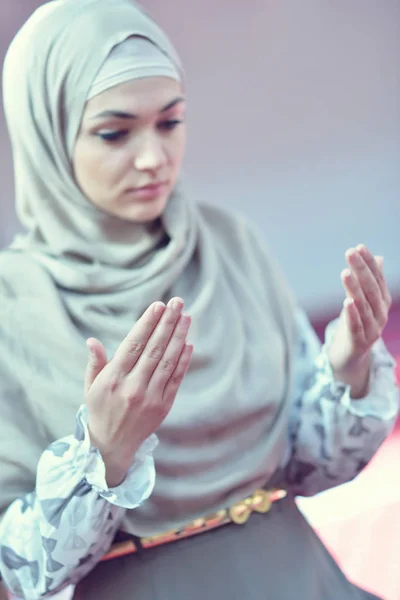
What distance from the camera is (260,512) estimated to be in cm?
72

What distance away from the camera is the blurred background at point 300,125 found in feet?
4.42

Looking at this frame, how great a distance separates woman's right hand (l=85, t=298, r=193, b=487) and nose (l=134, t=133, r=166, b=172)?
211mm

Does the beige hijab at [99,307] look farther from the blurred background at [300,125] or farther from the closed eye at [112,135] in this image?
the blurred background at [300,125]

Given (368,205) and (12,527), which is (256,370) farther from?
(368,205)

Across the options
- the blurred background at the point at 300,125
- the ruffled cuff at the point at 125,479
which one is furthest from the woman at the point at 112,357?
the blurred background at the point at 300,125

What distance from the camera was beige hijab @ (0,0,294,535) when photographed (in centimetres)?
64

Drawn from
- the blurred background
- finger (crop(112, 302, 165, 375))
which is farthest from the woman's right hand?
the blurred background

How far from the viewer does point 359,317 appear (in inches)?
25.2

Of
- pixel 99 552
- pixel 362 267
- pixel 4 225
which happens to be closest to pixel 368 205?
pixel 4 225

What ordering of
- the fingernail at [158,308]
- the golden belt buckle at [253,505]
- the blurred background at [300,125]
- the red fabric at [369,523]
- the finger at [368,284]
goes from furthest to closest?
the blurred background at [300,125] → the red fabric at [369,523] → the golden belt buckle at [253,505] → the finger at [368,284] → the fingernail at [158,308]

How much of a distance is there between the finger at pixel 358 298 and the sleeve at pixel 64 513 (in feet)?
0.86

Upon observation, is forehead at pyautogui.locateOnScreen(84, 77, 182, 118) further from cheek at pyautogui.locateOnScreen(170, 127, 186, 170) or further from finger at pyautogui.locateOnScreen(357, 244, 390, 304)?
finger at pyautogui.locateOnScreen(357, 244, 390, 304)

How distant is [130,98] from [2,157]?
672 millimetres

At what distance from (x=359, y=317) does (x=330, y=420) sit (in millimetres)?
165
